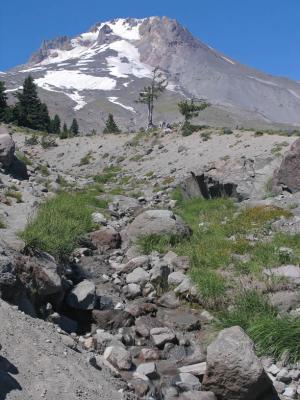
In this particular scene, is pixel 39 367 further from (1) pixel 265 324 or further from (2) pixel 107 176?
(2) pixel 107 176

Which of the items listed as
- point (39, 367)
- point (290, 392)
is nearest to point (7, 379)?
point (39, 367)

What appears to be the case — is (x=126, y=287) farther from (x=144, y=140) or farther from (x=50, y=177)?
(x=144, y=140)

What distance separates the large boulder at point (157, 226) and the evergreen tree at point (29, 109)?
2297 inches

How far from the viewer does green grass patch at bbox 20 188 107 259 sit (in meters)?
13.1

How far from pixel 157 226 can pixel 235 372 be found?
363 inches

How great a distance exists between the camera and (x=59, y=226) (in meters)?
15.1

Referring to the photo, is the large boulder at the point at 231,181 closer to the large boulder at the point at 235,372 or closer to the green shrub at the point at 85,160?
the large boulder at the point at 235,372

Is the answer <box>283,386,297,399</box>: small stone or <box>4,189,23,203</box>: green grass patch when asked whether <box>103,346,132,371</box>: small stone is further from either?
<box>4,189,23,203</box>: green grass patch

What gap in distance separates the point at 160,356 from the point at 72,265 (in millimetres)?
5432

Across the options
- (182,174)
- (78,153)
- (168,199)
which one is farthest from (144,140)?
(168,199)

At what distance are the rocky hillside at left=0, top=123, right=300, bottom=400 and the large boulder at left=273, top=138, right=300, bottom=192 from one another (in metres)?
0.05

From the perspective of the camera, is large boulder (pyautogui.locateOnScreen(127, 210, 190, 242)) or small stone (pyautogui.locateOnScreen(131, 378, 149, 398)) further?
large boulder (pyautogui.locateOnScreen(127, 210, 190, 242))

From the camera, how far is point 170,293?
42.5ft

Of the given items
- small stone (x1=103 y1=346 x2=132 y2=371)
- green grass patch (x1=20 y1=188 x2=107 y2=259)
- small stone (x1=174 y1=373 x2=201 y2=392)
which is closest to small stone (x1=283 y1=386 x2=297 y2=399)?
small stone (x1=174 y1=373 x2=201 y2=392)
